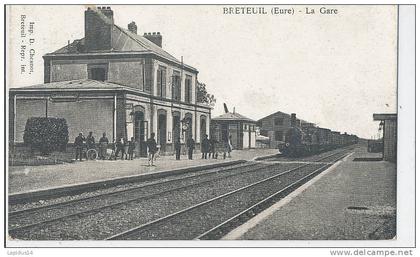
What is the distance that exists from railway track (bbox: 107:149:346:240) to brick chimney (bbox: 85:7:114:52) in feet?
13.1

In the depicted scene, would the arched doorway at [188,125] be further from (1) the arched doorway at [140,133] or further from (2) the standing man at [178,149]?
(1) the arched doorway at [140,133]

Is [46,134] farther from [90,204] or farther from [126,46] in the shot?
[126,46]

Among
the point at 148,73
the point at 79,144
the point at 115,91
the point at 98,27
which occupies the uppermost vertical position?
the point at 98,27

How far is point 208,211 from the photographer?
9.51 metres

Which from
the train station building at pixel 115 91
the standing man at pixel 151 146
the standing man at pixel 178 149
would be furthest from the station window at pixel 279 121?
the standing man at pixel 151 146

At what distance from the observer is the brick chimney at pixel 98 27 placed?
986cm

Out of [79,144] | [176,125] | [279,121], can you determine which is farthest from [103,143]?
[279,121]

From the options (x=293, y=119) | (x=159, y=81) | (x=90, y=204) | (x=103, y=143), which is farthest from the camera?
(x=159, y=81)

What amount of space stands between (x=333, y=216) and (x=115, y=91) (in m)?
7.61

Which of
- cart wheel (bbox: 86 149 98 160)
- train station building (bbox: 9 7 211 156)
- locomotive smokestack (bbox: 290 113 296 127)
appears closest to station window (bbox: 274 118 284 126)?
locomotive smokestack (bbox: 290 113 296 127)

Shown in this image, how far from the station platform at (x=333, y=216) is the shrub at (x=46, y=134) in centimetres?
517

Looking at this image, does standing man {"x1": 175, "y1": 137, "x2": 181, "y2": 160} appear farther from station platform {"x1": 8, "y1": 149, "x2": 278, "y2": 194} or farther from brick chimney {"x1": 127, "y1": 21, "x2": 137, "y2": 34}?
brick chimney {"x1": 127, "y1": 21, "x2": 137, "y2": 34}

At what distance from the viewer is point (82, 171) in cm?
1209

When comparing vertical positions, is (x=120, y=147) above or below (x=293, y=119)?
below
